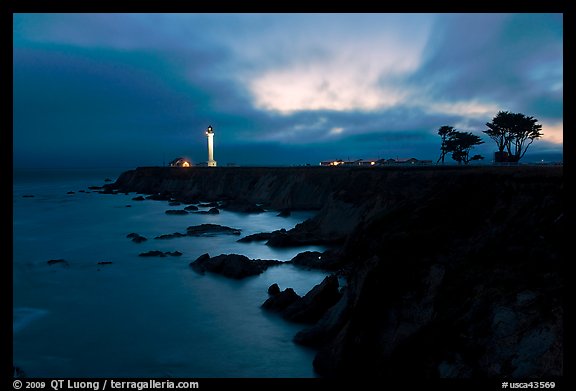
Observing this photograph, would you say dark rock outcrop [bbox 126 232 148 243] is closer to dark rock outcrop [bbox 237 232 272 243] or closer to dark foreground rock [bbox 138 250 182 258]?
dark foreground rock [bbox 138 250 182 258]

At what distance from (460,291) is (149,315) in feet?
45.6

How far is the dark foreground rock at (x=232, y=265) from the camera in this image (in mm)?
22969

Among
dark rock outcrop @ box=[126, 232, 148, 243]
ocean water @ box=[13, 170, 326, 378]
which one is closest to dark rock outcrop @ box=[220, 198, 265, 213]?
dark rock outcrop @ box=[126, 232, 148, 243]

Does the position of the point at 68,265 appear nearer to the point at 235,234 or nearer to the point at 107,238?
the point at 107,238

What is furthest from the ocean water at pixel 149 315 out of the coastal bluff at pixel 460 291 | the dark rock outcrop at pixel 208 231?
the coastal bluff at pixel 460 291

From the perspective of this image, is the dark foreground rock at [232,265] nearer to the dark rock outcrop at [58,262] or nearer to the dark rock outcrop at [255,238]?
the dark rock outcrop at [255,238]

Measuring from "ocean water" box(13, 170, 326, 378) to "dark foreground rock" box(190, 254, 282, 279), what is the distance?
1.65 ft

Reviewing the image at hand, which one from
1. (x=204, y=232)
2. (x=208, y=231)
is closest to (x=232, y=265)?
(x=204, y=232)

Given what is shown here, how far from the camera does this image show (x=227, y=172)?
81.9 meters

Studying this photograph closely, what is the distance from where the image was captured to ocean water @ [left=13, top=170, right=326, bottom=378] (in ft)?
44.3

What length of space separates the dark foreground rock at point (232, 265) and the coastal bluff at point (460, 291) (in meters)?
9.10

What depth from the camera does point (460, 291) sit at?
10.1 metres

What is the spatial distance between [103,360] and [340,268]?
13807mm

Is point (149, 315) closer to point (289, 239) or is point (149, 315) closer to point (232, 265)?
point (232, 265)
